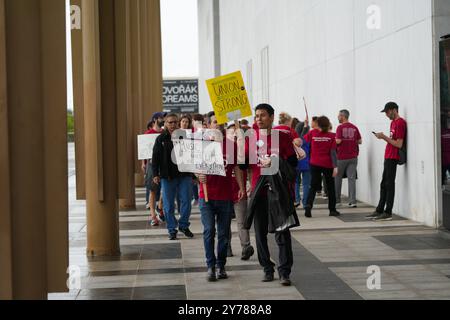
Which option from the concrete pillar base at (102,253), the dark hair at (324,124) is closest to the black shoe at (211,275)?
the concrete pillar base at (102,253)

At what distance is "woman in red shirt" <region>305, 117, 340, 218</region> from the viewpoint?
15.7 metres

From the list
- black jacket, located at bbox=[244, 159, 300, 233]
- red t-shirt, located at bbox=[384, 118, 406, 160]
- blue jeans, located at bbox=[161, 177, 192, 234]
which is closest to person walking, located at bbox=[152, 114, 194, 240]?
blue jeans, located at bbox=[161, 177, 192, 234]

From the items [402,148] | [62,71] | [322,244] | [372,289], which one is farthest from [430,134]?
[62,71]

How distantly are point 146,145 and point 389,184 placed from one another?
4368mm

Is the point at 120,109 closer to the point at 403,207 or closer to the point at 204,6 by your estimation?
the point at 403,207

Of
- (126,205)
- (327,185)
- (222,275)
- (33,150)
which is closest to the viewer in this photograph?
(33,150)

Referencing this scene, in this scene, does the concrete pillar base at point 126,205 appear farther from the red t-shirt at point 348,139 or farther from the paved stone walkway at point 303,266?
the red t-shirt at point 348,139

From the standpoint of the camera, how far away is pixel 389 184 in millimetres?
14453

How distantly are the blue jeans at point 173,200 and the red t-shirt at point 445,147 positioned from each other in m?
3.82

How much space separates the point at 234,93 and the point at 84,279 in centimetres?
275

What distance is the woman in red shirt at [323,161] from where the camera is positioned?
51.5ft

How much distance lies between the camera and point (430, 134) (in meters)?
13.6

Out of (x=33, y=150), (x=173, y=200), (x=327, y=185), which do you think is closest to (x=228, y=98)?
(x=173, y=200)

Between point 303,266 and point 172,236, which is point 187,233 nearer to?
point 172,236
